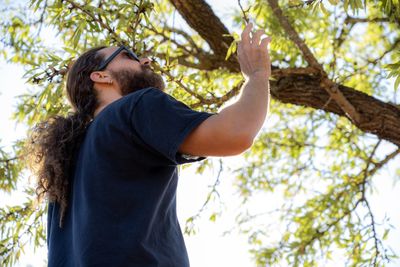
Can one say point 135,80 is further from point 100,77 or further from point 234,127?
point 234,127

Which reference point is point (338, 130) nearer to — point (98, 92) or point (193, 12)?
point (193, 12)

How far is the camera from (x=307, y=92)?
4.12 m

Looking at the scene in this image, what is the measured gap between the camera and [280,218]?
5.38 metres

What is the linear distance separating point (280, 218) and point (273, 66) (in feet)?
5.36

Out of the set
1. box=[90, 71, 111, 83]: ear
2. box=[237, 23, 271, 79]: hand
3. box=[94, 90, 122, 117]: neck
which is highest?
box=[237, 23, 271, 79]: hand

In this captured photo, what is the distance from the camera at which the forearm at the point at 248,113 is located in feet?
5.49

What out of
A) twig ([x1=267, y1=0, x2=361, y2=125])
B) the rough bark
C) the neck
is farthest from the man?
the rough bark

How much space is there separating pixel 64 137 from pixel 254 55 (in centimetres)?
64

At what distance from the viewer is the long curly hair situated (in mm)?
1998

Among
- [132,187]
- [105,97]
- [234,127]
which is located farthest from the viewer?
[105,97]

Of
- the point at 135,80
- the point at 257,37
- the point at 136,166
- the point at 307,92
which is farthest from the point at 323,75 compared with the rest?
the point at 136,166

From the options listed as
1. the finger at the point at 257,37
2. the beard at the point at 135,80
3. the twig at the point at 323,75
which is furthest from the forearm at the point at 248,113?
the twig at the point at 323,75

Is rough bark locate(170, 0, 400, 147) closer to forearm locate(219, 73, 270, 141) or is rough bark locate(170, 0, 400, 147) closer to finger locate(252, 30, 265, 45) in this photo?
finger locate(252, 30, 265, 45)

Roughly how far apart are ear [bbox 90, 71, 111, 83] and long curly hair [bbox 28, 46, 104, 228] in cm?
2
